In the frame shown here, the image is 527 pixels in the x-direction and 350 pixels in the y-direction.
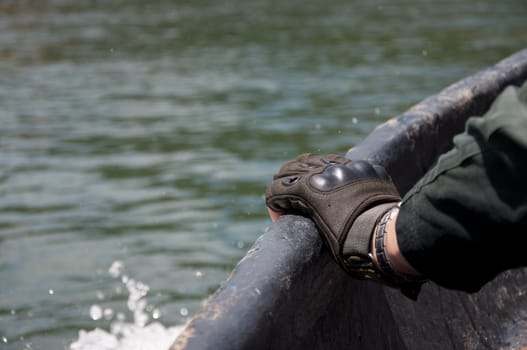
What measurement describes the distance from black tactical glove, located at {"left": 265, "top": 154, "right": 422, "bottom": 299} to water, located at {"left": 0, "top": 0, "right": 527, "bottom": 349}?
1.62m

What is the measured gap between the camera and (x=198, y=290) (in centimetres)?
393

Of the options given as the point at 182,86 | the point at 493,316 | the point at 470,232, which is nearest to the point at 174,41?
the point at 182,86

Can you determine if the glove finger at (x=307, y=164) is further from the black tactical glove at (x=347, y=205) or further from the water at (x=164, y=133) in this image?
the water at (x=164, y=133)

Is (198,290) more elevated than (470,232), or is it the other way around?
(470,232)

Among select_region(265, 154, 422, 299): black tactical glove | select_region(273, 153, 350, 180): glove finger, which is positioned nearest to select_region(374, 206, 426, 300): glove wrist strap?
select_region(265, 154, 422, 299): black tactical glove

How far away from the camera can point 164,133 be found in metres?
6.60

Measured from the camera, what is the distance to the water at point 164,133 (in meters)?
3.96

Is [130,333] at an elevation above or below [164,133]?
above

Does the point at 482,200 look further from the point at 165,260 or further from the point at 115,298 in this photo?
the point at 165,260

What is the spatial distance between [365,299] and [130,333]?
1.60m

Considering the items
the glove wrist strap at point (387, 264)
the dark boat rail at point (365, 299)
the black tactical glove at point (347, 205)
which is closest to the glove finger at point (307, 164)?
the black tactical glove at point (347, 205)

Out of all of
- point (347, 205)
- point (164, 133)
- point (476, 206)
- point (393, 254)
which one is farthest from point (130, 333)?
point (164, 133)

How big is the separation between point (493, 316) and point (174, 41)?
9810 mm

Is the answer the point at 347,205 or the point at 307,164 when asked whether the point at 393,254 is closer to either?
the point at 347,205
